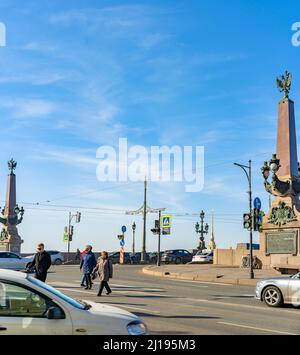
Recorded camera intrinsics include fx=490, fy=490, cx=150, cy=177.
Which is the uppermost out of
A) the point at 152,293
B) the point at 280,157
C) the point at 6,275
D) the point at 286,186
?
the point at 280,157

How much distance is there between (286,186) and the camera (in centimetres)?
3167

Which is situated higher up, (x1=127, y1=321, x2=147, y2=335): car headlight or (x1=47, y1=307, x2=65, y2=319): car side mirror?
(x1=47, y1=307, x2=65, y2=319): car side mirror

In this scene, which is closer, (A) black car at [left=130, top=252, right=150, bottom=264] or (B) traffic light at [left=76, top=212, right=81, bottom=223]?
(A) black car at [left=130, top=252, right=150, bottom=264]

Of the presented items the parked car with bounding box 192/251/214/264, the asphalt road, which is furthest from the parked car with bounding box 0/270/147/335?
the parked car with bounding box 192/251/214/264

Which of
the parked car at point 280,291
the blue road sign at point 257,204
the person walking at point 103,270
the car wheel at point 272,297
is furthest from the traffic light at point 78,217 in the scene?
the car wheel at point 272,297

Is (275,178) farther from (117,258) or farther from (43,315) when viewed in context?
(43,315)

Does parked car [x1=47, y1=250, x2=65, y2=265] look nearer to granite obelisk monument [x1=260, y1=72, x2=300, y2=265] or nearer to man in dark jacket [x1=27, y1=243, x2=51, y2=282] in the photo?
granite obelisk monument [x1=260, y1=72, x2=300, y2=265]

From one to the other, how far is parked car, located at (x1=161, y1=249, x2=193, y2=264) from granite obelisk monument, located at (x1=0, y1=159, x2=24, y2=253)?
1892cm

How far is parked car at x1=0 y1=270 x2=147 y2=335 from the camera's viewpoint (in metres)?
5.33
